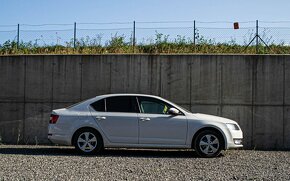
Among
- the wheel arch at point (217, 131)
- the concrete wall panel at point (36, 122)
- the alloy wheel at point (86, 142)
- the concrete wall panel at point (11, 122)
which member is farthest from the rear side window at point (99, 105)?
the concrete wall panel at point (11, 122)

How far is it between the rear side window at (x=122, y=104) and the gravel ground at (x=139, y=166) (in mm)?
1156

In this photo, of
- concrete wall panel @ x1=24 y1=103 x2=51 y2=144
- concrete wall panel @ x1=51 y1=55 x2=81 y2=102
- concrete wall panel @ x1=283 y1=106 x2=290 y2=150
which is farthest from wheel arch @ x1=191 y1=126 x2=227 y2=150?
concrete wall panel @ x1=24 y1=103 x2=51 y2=144

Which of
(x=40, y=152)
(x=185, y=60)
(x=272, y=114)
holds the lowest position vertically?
(x=40, y=152)

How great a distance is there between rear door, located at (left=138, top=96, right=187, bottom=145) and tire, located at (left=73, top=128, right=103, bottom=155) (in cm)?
106

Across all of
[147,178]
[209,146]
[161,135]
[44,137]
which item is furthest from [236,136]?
[44,137]

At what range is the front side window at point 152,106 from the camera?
11.6 metres


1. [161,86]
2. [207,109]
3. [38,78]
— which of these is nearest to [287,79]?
[207,109]

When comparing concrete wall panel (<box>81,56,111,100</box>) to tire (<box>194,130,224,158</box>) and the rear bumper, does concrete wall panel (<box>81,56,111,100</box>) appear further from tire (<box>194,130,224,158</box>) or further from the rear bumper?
tire (<box>194,130,224,158</box>)

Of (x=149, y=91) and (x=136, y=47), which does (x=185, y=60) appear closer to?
(x=149, y=91)

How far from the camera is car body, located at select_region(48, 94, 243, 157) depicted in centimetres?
1133

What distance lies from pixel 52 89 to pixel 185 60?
14.3 feet

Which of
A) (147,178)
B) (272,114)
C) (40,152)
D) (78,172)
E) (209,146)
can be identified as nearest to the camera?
(147,178)

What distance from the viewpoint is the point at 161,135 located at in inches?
448

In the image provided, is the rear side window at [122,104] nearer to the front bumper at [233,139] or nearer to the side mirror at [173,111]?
the side mirror at [173,111]
